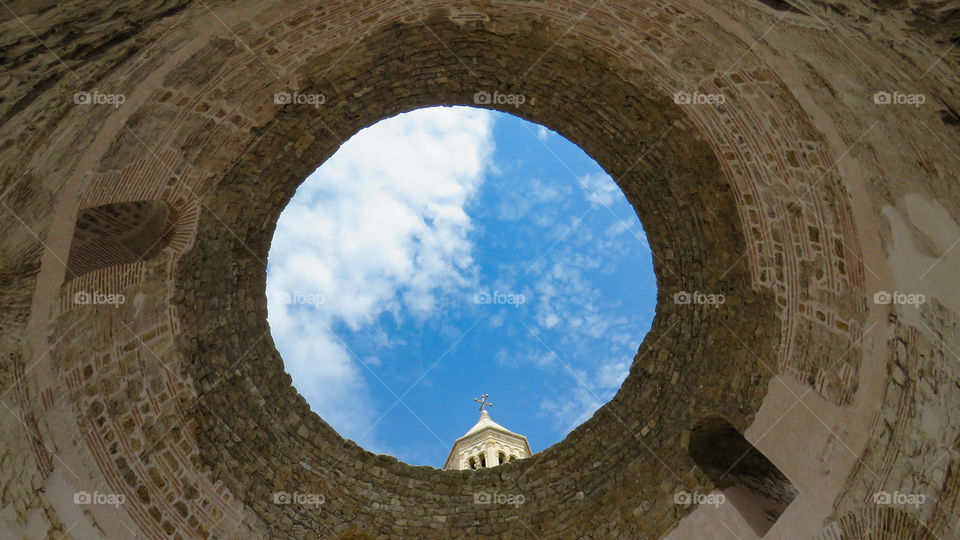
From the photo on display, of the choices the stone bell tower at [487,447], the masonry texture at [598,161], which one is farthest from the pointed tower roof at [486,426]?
the masonry texture at [598,161]

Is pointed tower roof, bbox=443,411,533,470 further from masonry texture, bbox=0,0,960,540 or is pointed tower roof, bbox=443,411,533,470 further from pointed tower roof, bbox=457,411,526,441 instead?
masonry texture, bbox=0,0,960,540

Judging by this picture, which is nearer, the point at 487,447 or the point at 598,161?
the point at 598,161

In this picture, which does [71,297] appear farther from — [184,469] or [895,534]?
[895,534]

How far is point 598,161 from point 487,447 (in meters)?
14.3

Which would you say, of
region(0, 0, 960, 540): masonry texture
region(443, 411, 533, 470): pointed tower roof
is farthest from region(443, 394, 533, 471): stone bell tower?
region(0, 0, 960, 540): masonry texture

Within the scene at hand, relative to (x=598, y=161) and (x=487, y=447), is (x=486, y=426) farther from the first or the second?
(x=598, y=161)

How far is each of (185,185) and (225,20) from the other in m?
2.01

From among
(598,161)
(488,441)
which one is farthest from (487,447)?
(598,161)

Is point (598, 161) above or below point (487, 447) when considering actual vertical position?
below

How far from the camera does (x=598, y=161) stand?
28.0ft

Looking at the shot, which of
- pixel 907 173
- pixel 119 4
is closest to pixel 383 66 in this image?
pixel 119 4

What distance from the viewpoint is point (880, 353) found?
642cm

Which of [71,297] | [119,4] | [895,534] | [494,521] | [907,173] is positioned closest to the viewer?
[119,4]

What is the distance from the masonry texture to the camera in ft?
18.3
